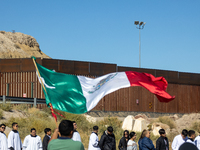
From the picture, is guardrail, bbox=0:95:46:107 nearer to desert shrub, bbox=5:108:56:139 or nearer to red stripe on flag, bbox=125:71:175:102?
desert shrub, bbox=5:108:56:139

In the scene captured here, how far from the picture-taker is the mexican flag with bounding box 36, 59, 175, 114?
9852mm

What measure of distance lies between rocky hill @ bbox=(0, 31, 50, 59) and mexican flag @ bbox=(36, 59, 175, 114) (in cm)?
6640

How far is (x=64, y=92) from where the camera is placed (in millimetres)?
10062

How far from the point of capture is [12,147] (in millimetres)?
11523

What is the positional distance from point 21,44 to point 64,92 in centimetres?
7860

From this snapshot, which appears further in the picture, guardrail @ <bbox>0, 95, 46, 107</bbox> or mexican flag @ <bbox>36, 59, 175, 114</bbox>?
guardrail @ <bbox>0, 95, 46, 107</bbox>

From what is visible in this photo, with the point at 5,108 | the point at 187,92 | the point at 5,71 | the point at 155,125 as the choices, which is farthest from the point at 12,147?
the point at 187,92

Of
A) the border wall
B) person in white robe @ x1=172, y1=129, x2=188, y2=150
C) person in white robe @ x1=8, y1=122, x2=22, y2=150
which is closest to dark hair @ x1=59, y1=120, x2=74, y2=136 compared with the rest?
person in white robe @ x1=8, y1=122, x2=22, y2=150

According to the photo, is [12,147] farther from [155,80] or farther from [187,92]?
[187,92]

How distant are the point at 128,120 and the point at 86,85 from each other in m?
20.0

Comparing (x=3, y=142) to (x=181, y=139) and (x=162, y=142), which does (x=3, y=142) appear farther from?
(x=181, y=139)

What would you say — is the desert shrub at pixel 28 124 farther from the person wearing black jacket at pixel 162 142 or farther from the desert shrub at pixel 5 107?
the person wearing black jacket at pixel 162 142

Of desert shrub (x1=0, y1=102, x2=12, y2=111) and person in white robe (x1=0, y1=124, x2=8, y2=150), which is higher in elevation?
desert shrub (x1=0, y1=102, x2=12, y2=111)

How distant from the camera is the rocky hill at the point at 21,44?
3031 inches
